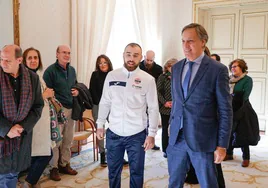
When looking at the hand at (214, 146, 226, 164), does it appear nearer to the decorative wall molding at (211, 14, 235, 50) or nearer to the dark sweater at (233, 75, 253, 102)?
the dark sweater at (233, 75, 253, 102)

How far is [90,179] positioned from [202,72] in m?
1.91

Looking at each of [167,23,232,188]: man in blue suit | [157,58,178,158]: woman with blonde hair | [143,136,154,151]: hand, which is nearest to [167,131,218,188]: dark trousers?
[167,23,232,188]: man in blue suit

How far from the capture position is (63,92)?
317 centimetres

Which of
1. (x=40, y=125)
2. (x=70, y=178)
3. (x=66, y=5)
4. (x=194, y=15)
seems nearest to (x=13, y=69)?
(x=40, y=125)

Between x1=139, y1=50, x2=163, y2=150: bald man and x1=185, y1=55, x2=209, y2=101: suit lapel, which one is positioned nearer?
x1=185, y1=55, x2=209, y2=101: suit lapel

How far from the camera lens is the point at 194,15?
19.1 feet

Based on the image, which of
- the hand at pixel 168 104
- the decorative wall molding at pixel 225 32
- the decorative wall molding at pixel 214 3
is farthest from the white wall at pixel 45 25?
the decorative wall molding at pixel 225 32

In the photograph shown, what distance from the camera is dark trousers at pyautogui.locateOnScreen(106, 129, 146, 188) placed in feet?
7.64

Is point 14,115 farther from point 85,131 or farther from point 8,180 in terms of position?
point 85,131

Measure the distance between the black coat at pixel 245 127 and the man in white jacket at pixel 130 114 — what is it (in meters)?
1.60

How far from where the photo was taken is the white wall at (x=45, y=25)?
338 centimetres

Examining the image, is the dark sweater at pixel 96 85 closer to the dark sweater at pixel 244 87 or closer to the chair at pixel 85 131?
the chair at pixel 85 131

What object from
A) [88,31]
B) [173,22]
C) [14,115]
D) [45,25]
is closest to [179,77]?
[14,115]

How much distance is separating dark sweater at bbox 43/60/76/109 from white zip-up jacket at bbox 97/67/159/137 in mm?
928
